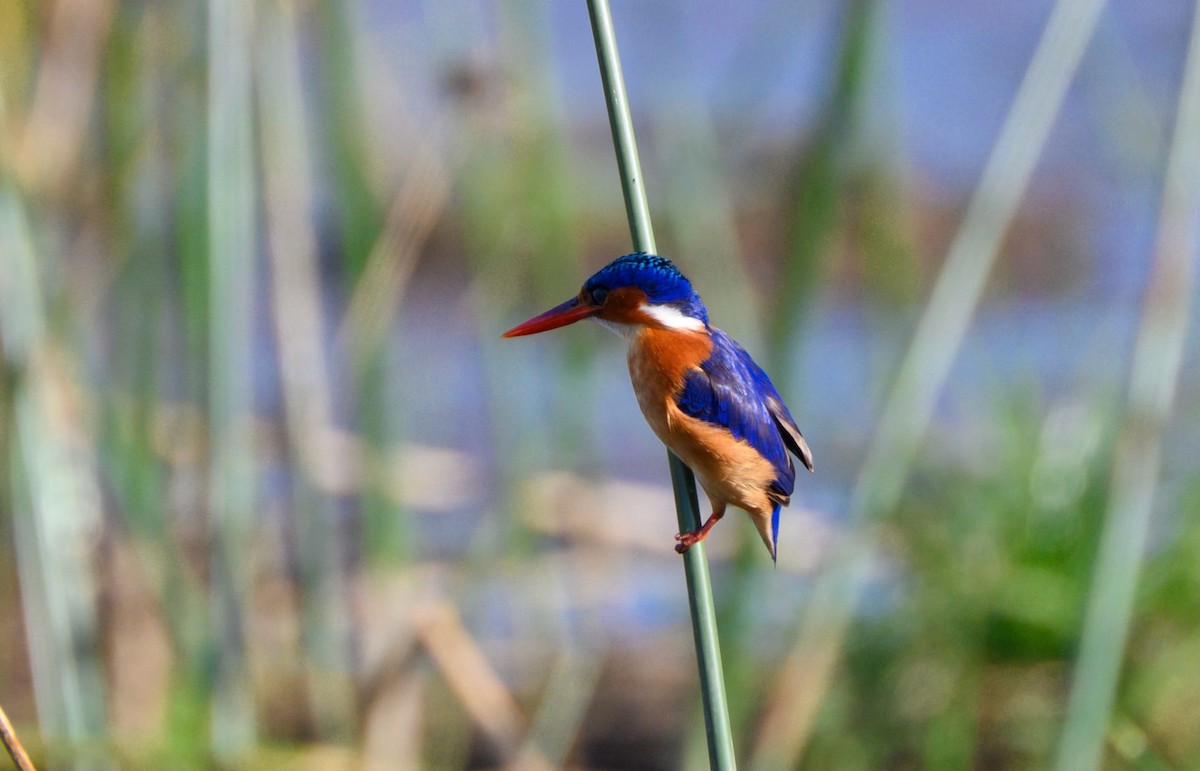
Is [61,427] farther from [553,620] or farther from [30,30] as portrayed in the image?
[553,620]

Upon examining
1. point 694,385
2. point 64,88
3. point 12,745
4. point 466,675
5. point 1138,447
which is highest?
point 64,88

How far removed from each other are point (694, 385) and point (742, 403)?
4 centimetres

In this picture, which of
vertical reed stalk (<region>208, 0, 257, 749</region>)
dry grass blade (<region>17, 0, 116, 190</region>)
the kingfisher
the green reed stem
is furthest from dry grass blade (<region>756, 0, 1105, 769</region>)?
dry grass blade (<region>17, 0, 116, 190</region>)

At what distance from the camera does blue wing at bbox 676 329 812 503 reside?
0.99 m

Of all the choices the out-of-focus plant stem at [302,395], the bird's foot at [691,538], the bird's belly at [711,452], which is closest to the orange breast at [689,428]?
the bird's belly at [711,452]

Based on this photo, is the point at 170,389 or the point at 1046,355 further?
the point at 1046,355

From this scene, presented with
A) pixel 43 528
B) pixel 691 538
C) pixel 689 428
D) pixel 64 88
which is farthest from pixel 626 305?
pixel 64 88

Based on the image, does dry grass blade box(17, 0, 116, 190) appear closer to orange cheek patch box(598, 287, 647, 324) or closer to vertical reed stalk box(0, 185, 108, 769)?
vertical reed stalk box(0, 185, 108, 769)

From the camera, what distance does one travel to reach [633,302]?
0.99 m

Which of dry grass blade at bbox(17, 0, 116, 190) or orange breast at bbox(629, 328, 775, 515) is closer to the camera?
orange breast at bbox(629, 328, 775, 515)

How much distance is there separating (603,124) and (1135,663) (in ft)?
11.2

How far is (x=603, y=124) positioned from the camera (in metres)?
4.99

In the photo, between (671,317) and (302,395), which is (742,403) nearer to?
(671,317)

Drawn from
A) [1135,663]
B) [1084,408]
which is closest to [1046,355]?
[1084,408]
